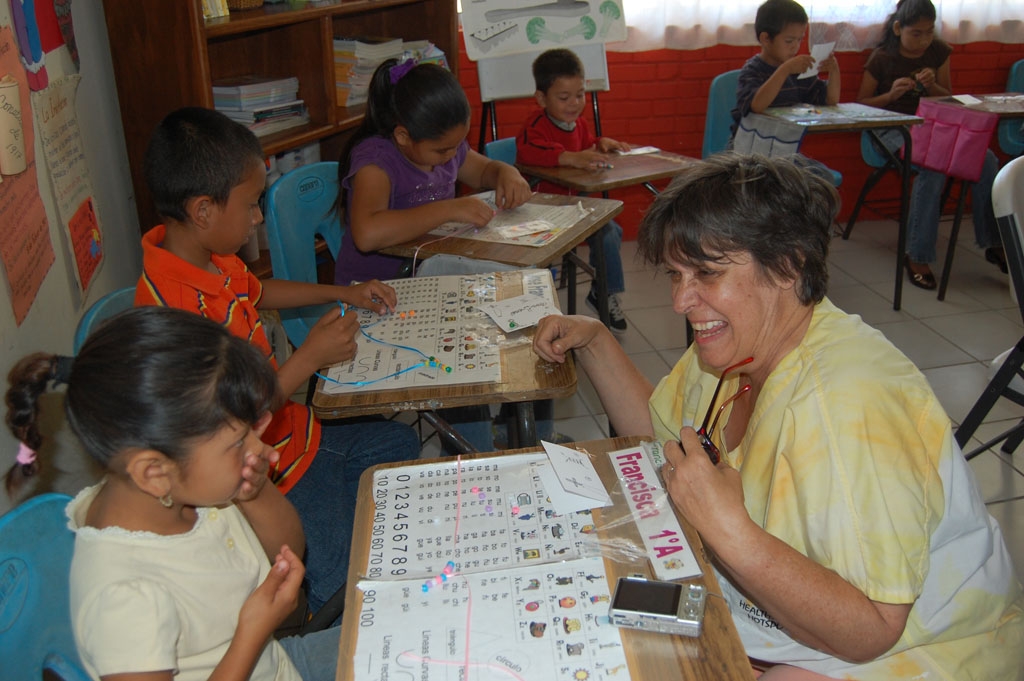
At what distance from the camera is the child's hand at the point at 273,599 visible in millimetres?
948

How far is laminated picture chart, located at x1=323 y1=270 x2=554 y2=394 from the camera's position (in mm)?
1522

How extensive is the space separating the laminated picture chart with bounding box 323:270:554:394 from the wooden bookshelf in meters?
0.86

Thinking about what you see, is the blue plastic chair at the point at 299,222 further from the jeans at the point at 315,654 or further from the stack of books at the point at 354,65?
the jeans at the point at 315,654

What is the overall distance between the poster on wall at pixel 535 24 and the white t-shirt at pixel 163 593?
109 inches

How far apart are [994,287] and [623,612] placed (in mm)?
3725

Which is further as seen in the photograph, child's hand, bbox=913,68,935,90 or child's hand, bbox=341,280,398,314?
child's hand, bbox=913,68,935,90

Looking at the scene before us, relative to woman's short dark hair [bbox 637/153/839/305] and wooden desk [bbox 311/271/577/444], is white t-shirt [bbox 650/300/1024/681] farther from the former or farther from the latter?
wooden desk [bbox 311/271/577/444]

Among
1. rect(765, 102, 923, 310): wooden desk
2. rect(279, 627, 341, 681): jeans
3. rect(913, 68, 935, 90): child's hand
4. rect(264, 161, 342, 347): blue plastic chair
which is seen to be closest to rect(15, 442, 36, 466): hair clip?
rect(279, 627, 341, 681): jeans

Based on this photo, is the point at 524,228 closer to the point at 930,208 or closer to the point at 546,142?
the point at 546,142

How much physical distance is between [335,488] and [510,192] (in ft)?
3.90

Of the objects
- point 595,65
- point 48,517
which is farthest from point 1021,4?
point 48,517

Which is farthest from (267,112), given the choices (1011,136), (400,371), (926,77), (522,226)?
(1011,136)

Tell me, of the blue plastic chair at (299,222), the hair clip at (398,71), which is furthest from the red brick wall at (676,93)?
the blue plastic chair at (299,222)

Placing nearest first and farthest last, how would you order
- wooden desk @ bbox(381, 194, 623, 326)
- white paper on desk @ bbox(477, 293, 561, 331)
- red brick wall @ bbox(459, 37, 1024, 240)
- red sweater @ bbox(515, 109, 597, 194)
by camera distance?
white paper on desk @ bbox(477, 293, 561, 331) → wooden desk @ bbox(381, 194, 623, 326) → red sweater @ bbox(515, 109, 597, 194) → red brick wall @ bbox(459, 37, 1024, 240)
